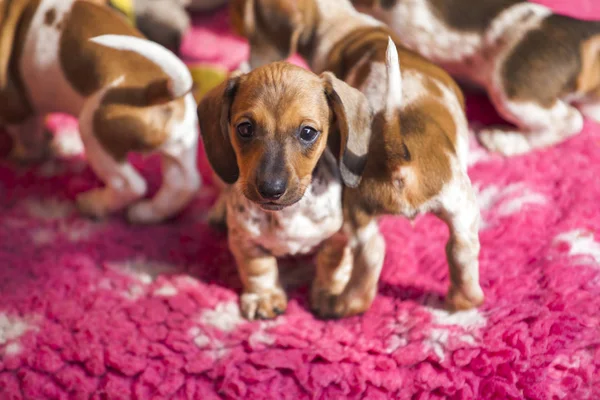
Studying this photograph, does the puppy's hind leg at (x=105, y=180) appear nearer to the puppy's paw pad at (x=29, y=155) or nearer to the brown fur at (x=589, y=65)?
the puppy's paw pad at (x=29, y=155)

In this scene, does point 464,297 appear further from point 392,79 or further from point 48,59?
point 48,59

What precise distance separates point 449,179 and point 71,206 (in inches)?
67.1

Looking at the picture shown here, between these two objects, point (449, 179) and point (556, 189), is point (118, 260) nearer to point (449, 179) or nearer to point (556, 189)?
point (449, 179)

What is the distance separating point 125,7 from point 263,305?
5.27 feet

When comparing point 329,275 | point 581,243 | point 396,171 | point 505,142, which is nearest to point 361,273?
point 329,275

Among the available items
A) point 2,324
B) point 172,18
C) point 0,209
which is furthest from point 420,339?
point 172,18

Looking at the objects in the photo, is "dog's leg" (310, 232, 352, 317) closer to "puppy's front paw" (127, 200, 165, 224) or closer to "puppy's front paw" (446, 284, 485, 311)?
"puppy's front paw" (446, 284, 485, 311)

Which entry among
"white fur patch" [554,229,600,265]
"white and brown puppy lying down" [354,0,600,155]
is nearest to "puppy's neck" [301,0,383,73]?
"white and brown puppy lying down" [354,0,600,155]

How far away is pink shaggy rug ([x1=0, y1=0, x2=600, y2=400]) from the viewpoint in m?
1.94

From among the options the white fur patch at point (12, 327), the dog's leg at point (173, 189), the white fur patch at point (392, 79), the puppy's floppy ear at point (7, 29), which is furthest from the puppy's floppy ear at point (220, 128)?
the puppy's floppy ear at point (7, 29)

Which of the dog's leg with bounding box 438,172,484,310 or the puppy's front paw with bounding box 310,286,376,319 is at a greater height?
the dog's leg with bounding box 438,172,484,310

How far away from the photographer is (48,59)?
8.11 ft

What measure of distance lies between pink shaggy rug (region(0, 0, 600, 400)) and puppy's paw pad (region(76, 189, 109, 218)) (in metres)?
0.05

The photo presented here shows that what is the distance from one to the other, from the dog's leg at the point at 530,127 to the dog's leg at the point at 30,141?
203 cm
